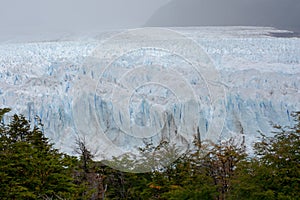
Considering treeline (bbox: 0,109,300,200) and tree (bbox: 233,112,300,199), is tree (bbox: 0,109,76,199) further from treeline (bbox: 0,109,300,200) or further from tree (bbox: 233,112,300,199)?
tree (bbox: 233,112,300,199)

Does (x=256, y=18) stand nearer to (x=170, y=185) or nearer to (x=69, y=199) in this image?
(x=170, y=185)

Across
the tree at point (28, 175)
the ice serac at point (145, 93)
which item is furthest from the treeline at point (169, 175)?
the ice serac at point (145, 93)

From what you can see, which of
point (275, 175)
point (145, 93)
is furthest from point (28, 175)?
point (145, 93)

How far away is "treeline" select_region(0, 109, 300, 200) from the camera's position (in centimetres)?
602

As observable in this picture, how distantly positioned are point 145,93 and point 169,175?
6.10m

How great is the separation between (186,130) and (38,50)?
740 centimetres

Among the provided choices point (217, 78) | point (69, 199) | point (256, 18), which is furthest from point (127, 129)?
point (256, 18)

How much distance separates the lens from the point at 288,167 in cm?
604

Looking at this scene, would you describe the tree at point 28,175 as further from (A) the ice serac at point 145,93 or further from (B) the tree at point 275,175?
(A) the ice serac at point 145,93

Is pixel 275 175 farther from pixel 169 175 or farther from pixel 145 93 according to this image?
pixel 145 93

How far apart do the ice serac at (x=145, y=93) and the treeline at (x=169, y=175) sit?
11.9ft

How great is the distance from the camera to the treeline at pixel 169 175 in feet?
19.7

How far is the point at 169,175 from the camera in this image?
8.15 m

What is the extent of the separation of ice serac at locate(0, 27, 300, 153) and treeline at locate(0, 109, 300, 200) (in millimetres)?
3614
